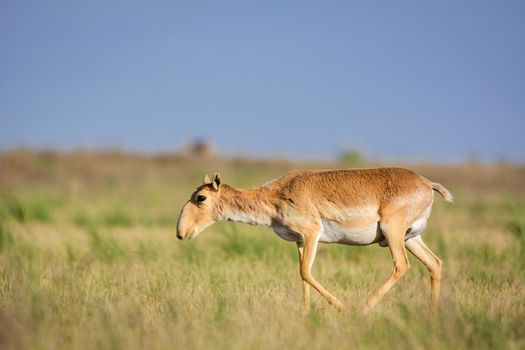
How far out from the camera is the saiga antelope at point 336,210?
753 cm

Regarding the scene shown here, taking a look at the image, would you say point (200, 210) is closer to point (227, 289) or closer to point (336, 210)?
point (227, 289)

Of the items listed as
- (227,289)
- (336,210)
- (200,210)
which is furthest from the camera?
(200,210)

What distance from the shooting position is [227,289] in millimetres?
8094

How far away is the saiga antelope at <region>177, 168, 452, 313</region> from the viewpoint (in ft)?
24.7

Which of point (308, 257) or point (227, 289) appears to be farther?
point (227, 289)

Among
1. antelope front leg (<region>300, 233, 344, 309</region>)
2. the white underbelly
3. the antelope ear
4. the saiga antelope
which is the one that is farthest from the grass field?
the antelope ear

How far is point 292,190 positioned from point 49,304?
10.0 ft

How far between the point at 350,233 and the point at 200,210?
1913 mm

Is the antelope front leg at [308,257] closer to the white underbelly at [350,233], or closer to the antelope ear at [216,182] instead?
the white underbelly at [350,233]

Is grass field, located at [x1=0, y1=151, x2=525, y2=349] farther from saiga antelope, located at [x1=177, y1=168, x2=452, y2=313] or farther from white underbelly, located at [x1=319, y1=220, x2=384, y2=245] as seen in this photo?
white underbelly, located at [x1=319, y1=220, x2=384, y2=245]

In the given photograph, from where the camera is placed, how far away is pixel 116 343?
5.55 metres

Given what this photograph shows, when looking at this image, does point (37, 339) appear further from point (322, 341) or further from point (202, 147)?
point (202, 147)

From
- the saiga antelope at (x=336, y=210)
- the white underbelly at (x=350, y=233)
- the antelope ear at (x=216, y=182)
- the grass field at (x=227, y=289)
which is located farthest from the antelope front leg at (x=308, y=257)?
the antelope ear at (x=216, y=182)

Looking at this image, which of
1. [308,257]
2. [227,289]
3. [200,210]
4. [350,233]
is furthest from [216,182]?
[350,233]
